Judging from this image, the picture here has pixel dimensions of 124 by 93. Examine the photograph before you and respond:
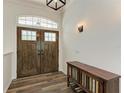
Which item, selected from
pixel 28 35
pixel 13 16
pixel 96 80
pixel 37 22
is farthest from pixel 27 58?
pixel 96 80

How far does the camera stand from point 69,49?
448cm

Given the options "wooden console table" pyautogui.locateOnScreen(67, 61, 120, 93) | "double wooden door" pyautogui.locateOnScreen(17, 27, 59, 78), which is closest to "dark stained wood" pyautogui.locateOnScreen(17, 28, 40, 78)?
"double wooden door" pyautogui.locateOnScreen(17, 27, 59, 78)

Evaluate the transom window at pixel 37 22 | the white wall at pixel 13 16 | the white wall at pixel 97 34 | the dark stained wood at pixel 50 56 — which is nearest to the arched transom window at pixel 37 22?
the transom window at pixel 37 22

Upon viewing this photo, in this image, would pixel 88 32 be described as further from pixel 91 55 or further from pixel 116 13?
pixel 116 13

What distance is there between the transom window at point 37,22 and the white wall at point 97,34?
1331 mm

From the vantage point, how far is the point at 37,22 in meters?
4.73

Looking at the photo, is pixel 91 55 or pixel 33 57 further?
pixel 33 57

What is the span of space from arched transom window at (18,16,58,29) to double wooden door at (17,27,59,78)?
27 cm

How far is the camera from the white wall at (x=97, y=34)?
84.6 inches

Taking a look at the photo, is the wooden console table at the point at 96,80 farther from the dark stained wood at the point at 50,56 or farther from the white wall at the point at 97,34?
the dark stained wood at the point at 50,56

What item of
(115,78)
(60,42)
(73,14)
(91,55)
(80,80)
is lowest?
(80,80)

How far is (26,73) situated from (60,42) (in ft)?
7.26

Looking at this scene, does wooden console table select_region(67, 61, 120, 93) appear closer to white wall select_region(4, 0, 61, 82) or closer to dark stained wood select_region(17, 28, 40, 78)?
dark stained wood select_region(17, 28, 40, 78)

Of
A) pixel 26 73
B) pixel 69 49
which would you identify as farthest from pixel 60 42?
pixel 26 73
